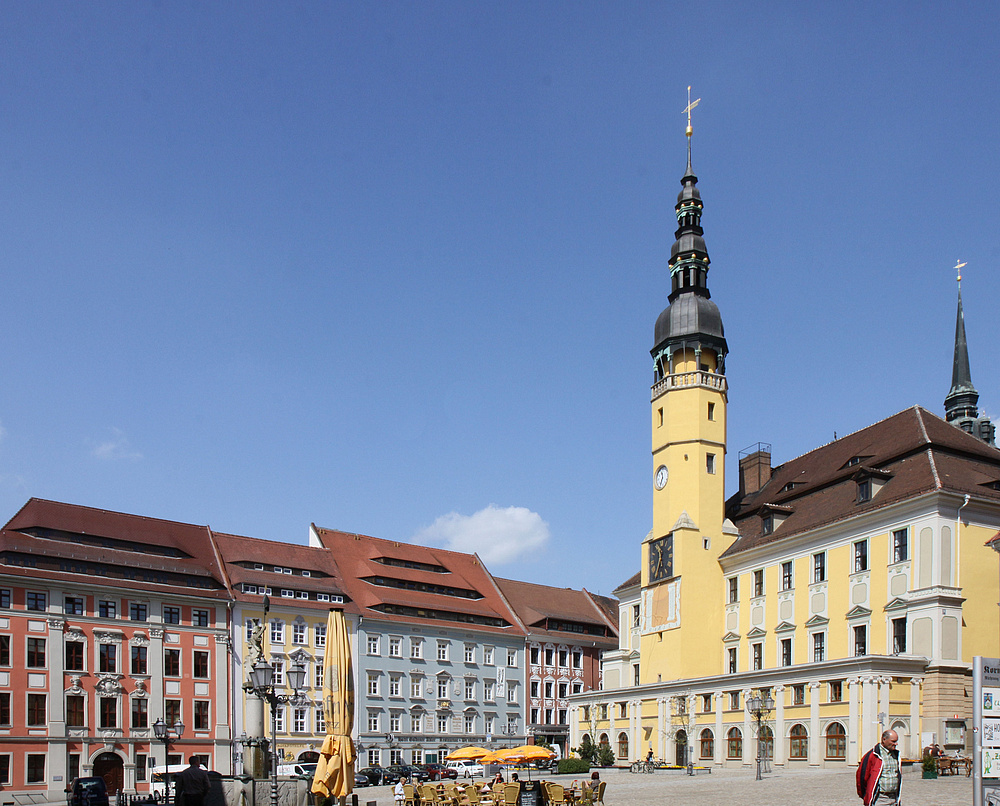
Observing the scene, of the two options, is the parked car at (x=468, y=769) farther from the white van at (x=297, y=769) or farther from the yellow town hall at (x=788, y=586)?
the yellow town hall at (x=788, y=586)

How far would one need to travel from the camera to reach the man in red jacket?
40.5ft

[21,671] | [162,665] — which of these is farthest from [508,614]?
[21,671]

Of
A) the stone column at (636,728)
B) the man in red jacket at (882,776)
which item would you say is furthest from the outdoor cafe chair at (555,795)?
the stone column at (636,728)

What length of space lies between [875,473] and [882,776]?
36.3 m

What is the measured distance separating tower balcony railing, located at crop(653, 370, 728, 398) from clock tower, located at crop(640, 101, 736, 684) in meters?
0.06

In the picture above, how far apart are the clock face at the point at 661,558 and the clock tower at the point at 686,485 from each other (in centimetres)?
5

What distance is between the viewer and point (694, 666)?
5475cm

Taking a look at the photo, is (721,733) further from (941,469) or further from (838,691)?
(941,469)

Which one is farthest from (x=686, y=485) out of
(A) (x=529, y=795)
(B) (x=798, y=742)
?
(A) (x=529, y=795)

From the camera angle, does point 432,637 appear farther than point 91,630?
Yes

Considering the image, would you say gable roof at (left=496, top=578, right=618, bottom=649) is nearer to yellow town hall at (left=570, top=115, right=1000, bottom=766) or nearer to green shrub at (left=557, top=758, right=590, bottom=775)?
yellow town hall at (left=570, top=115, right=1000, bottom=766)

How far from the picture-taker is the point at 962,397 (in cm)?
8250

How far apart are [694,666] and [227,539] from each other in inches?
1170

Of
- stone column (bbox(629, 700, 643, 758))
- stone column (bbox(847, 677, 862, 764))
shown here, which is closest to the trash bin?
stone column (bbox(847, 677, 862, 764))
